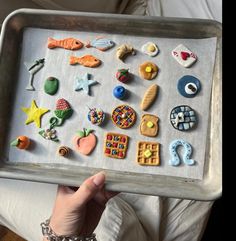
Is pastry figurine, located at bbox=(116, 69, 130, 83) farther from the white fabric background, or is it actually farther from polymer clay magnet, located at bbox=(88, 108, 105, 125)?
the white fabric background

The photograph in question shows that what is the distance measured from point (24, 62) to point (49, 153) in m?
0.17

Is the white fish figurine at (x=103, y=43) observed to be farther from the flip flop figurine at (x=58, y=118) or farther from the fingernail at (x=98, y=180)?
the fingernail at (x=98, y=180)

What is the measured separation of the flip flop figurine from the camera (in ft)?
1.76

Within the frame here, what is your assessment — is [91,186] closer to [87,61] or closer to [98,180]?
[98,180]

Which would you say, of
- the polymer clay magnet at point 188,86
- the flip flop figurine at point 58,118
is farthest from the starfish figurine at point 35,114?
the polymer clay magnet at point 188,86

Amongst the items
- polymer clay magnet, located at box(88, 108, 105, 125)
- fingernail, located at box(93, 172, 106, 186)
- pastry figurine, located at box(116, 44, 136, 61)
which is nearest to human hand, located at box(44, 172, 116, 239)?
fingernail, located at box(93, 172, 106, 186)

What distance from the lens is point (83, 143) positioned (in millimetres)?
527

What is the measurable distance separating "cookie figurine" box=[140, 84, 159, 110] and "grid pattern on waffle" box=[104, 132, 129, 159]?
0.19 ft

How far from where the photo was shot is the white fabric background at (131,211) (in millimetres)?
625

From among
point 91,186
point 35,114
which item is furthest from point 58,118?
point 91,186

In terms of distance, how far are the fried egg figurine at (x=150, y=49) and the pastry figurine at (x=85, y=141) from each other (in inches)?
6.4

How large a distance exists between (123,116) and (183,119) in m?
0.09

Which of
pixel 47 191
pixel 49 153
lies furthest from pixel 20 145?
pixel 47 191
